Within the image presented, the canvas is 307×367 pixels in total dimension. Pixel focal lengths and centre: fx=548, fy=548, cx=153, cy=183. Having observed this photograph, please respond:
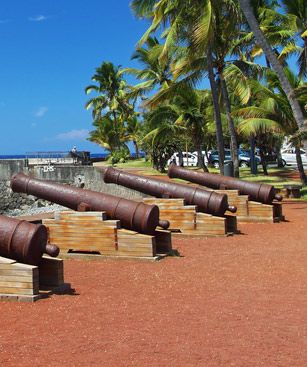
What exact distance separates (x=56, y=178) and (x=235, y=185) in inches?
549

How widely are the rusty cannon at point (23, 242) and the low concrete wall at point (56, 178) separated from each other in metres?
13.7

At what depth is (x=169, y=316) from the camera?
5512 millimetres

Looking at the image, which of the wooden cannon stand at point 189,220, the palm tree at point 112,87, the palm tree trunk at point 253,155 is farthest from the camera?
the palm tree at point 112,87

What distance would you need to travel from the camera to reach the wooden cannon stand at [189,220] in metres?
11.3

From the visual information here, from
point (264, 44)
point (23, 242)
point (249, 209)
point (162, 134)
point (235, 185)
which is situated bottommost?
point (23, 242)

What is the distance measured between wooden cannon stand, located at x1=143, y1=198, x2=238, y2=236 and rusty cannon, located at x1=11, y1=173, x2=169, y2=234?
2.09m

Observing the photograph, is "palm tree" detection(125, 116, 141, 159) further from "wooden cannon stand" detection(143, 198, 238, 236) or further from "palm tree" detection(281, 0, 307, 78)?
"wooden cannon stand" detection(143, 198, 238, 236)

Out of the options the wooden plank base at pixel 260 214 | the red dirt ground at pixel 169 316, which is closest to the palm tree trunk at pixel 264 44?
the wooden plank base at pixel 260 214

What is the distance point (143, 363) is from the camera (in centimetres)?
417

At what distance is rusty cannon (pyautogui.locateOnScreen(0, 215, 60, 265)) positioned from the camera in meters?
6.34

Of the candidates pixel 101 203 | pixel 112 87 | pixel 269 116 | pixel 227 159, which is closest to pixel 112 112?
pixel 112 87

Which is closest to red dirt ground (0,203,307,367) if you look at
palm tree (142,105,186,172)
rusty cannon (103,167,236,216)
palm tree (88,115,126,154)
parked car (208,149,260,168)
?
rusty cannon (103,167,236,216)

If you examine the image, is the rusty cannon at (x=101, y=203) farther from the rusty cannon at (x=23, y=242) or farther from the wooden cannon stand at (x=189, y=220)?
the rusty cannon at (x=23, y=242)

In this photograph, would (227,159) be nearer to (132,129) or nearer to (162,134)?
(162,134)
